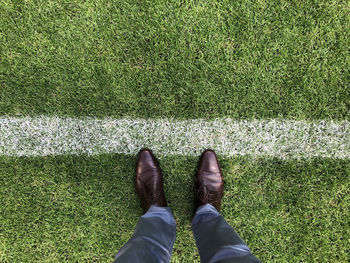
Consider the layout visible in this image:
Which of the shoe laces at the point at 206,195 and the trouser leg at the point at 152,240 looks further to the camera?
the shoe laces at the point at 206,195

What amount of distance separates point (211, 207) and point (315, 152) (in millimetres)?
988

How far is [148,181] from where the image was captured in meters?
1.79

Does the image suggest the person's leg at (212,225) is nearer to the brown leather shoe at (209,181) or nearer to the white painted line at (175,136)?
the brown leather shoe at (209,181)

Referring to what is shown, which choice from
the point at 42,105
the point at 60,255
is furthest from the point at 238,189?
the point at 42,105

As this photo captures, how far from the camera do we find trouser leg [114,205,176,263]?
124 cm

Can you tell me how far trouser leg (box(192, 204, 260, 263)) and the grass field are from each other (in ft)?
1.03

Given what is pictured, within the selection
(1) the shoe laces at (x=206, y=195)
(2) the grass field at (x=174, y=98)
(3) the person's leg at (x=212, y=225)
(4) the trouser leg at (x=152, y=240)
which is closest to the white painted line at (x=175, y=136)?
(2) the grass field at (x=174, y=98)

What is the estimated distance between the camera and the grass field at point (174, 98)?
1.79 m

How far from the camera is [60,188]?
6.08 ft

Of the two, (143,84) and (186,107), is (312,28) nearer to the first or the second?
(186,107)

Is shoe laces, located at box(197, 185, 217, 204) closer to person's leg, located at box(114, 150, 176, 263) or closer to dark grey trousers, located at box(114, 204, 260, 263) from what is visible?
dark grey trousers, located at box(114, 204, 260, 263)

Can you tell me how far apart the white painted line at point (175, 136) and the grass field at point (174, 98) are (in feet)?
0.21

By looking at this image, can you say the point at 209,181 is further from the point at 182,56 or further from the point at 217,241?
the point at 182,56

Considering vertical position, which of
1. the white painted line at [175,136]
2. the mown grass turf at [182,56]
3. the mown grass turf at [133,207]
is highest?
the mown grass turf at [182,56]
